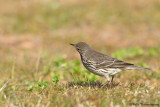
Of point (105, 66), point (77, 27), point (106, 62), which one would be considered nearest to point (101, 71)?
point (105, 66)

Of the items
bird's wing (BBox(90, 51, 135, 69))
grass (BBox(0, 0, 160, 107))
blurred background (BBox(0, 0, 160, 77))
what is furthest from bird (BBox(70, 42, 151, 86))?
blurred background (BBox(0, 0, 160, 77))

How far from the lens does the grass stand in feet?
24.2

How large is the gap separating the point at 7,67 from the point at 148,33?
7.73 meters

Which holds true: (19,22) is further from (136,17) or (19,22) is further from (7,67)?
(7,67)

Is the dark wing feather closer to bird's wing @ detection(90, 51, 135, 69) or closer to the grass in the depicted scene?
bird's wing @ detection(90, 51, 135, 69)

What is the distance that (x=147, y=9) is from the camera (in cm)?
2044

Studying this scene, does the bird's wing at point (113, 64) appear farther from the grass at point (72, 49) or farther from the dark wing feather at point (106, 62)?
the grass at point (72, 49)

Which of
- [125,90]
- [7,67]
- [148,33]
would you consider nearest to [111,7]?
[148,33]

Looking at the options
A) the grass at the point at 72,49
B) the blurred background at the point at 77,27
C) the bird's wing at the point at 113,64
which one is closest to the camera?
the grass at the point at 72,49

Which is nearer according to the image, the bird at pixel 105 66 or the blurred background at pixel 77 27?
the bird at pixel 105 66

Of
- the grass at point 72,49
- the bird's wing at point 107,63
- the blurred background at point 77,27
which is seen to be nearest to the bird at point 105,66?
the bird's wing at point 107,63

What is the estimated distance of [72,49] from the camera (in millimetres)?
16672

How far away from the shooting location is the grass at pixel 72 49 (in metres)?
7.38

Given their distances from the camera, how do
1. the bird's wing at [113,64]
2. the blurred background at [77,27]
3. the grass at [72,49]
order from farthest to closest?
the blurred background at [77,27], the bird's wing at [113,64], the grass at [72,49]
